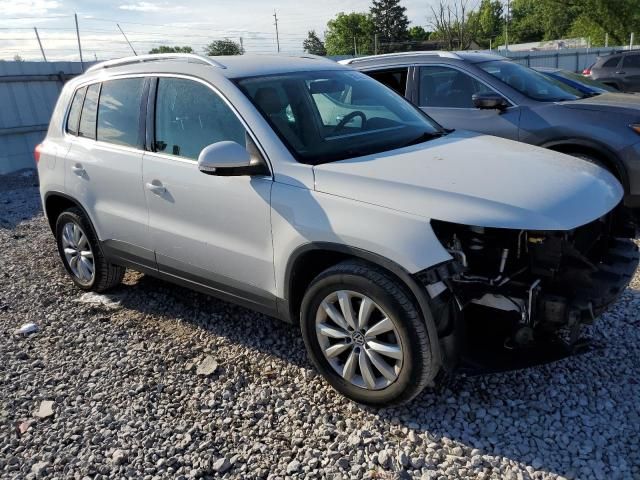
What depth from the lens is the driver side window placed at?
6.36m

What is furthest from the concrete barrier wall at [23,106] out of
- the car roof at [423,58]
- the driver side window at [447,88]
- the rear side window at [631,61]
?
the rear side window at [631,61]

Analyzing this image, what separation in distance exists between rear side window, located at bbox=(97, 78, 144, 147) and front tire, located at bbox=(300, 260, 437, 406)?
183 cm

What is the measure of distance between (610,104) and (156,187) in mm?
4495

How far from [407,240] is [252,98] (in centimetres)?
137

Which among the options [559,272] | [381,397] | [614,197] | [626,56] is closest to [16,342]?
[381,397]

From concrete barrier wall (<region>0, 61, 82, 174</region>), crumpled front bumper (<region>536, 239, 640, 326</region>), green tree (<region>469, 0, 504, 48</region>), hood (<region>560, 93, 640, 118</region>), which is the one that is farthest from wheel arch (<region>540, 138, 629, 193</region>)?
green tree (<region>469, 0, 504, 48</region>)

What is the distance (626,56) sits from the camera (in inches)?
595

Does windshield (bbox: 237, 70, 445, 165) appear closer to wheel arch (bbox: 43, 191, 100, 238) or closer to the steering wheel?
the steering wheel

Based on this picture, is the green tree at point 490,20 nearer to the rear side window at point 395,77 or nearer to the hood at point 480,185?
the rear side window at point 395,77

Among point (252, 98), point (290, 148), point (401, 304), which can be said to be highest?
point (252, 98)

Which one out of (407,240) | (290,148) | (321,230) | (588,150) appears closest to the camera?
(407,240)

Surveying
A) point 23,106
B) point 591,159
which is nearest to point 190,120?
point 591,159

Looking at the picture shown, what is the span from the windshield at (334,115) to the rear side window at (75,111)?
1786 mm

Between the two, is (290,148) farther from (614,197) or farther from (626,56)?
(626,56)
